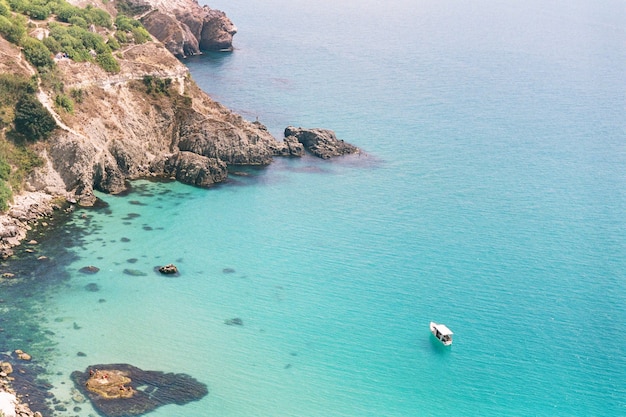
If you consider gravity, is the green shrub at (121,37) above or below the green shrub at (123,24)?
below

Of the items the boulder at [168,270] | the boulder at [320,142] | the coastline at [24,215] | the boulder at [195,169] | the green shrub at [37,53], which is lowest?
the boulder at [168,270]

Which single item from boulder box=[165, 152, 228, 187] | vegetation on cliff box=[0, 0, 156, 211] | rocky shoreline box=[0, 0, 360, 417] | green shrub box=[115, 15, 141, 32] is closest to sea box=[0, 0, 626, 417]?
boulder box=[165, 152, 228, 187]

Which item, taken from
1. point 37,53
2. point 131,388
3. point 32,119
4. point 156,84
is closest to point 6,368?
point 131,388

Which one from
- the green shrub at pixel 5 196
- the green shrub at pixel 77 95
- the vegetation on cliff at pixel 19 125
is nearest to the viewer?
the green shrub at pixel 5 196

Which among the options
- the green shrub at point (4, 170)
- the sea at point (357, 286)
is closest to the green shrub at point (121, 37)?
the sea at point (357, 286)

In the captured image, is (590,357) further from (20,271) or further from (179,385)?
(20,271)

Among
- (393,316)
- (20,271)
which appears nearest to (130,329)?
(20,271)

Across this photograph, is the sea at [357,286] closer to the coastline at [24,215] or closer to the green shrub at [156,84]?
the coastline at [24,215]

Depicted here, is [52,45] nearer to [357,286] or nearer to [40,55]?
[40,55]
